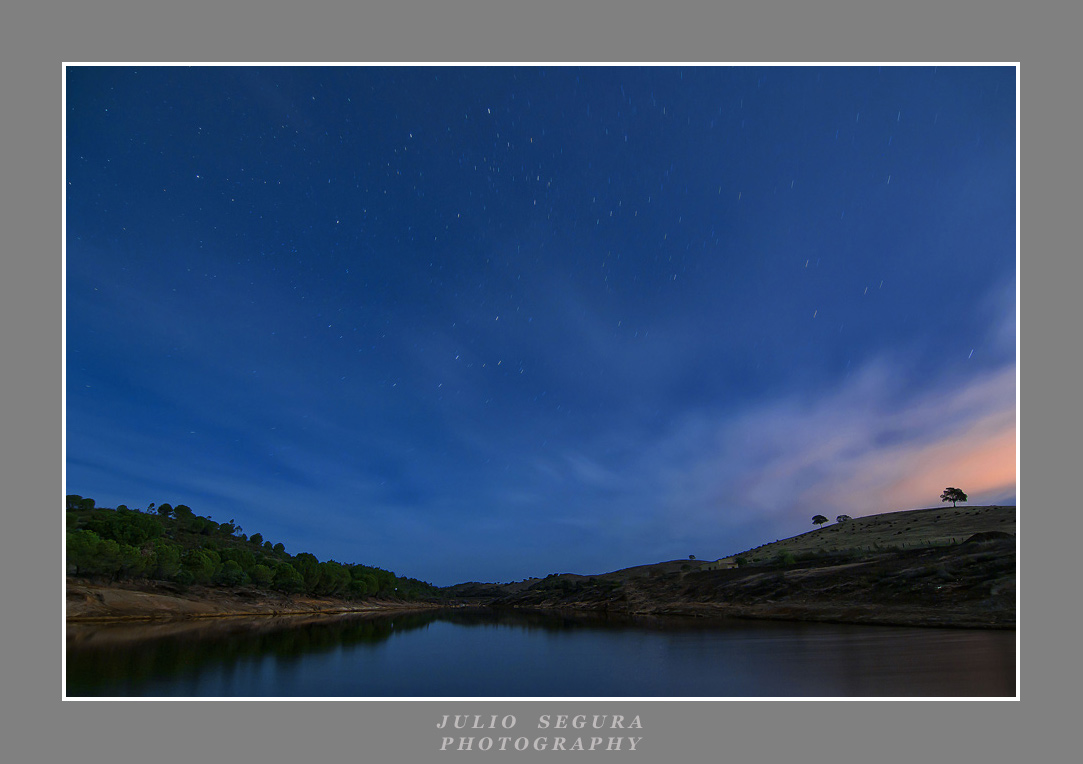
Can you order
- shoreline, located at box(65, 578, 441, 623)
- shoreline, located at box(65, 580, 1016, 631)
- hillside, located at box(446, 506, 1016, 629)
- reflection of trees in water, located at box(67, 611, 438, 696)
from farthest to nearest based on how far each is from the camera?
shoreline, located at box(65, 578, 441, 623)
hillside, located at box(446, 506, 1016, 629)
shoreline, located at box(65, 580, 1016, 631)
reflection of trees in water, located at box(67, 611, 438, 696)

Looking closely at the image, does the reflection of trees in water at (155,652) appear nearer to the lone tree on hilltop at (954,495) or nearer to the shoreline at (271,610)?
the shoreline at (271,610)

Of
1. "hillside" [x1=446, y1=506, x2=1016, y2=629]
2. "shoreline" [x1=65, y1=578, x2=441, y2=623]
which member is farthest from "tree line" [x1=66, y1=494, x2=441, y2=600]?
"hillside" [x1=446, y1=506, x2=1016, y2=629]

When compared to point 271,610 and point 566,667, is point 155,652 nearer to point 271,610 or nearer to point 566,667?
point 566,667

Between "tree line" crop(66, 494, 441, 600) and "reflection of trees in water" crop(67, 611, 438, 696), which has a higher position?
"reflection of trees in water" crop(67, 611, 438, 696)

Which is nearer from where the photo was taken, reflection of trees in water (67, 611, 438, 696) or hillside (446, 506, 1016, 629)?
reflection of trees in water (67, 611, 438, 696)

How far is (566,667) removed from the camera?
31.5 metres

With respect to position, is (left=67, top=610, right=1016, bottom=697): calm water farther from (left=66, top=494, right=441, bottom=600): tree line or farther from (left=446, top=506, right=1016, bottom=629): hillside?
(left=66, top=494, right=441, bottom=600): tree line

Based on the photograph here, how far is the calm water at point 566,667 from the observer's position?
74.1ft

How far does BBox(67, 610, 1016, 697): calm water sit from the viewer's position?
74.1 ft

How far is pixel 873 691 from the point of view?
2150 centimetres

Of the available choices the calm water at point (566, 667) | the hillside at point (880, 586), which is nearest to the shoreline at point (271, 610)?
the hillside at point (880, 586)
